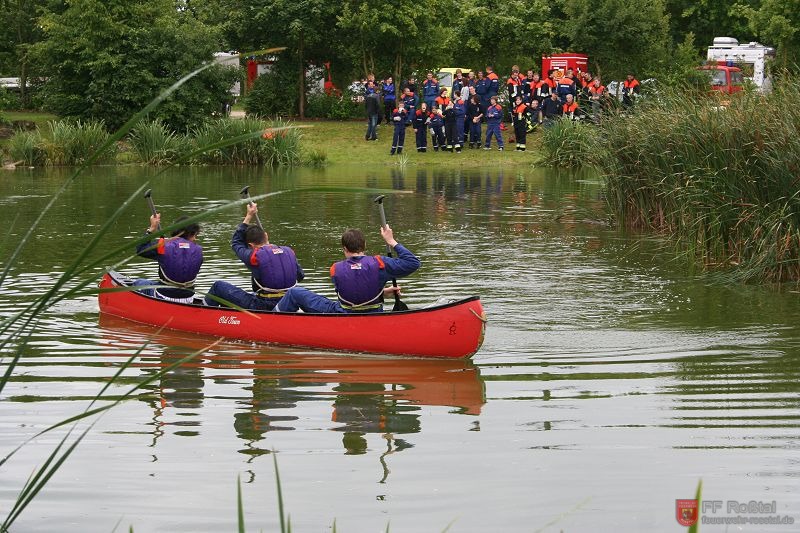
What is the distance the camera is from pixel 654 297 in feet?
48.3

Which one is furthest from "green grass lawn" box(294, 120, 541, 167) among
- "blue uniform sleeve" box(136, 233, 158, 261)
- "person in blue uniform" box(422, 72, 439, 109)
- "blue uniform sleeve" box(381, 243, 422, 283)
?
"blue uniform sleeve" box(136, 233, 158, 261)

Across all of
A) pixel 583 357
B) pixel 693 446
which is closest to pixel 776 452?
pixel 693 446

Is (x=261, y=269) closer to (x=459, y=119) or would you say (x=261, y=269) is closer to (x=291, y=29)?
(x=459, y=119)

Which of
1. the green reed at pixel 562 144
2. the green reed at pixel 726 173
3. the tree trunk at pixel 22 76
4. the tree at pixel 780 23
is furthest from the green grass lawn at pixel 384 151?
the green reed at pixel 726 173

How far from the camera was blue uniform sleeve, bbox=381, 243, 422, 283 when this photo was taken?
38.3 feet

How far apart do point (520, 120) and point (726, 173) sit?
21.0 metres

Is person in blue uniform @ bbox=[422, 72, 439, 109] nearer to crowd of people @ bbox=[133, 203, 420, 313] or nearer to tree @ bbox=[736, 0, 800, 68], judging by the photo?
tree @ bbox=[736, 0, 800, 68]

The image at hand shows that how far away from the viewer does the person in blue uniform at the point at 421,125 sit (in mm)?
36312

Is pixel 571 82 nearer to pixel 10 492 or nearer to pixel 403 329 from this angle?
pixel 403 329

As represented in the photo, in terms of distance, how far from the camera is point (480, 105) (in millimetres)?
36531

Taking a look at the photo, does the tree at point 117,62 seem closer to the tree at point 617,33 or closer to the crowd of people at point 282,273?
the tree at point 617,33

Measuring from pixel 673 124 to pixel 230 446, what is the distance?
10.1m

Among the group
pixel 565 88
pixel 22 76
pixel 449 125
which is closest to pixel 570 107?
pixel 565 88

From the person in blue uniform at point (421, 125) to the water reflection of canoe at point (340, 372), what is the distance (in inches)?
955
